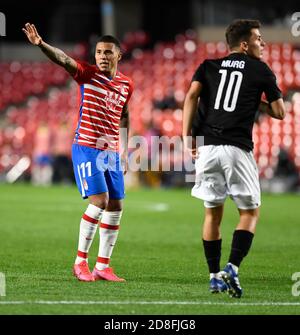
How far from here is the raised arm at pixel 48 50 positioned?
7.75 metres

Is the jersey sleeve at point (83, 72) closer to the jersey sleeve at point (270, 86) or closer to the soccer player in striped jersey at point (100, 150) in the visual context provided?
the soccer player in striped jersey at point (100, 150)

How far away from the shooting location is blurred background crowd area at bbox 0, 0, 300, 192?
25016 millimetres

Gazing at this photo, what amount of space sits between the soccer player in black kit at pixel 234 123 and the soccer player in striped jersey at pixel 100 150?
116 cm

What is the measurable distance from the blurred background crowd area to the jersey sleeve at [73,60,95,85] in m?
15.5

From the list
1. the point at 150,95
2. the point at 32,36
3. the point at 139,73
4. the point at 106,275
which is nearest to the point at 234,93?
the point at 32,36

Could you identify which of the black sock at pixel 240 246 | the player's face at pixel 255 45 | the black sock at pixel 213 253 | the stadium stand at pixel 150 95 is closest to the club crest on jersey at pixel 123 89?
the player's face at pixel 255 45

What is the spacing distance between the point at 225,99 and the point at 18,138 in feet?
73.0

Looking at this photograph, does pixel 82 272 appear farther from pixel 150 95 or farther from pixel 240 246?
pixel 150 95

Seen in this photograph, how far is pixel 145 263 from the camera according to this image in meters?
9.72

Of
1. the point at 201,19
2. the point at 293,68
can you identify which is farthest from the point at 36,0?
the point at 293,68

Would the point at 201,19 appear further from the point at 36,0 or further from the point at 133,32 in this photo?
the point at 36,0

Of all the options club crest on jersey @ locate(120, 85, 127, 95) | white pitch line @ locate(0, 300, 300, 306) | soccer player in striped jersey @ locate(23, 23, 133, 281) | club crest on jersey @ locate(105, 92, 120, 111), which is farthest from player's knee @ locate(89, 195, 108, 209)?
white pitch line @ locate(0, 300, 300, 306)

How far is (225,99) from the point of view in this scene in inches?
292

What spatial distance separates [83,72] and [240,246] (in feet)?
7.15
